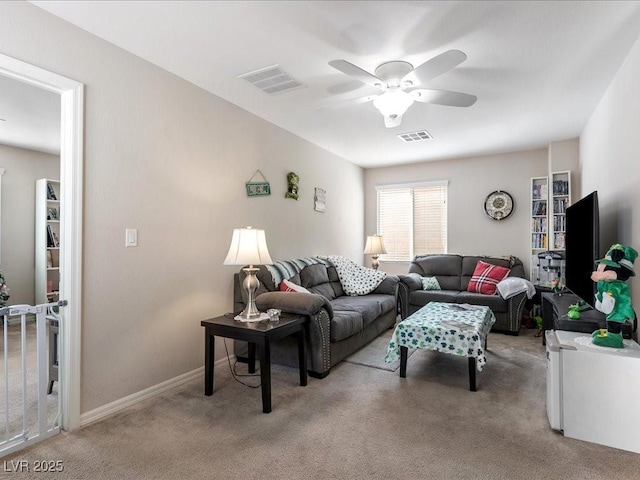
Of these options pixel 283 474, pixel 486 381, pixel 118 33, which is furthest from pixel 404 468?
pixel 118 33

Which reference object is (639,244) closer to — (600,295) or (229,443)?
(600,295)

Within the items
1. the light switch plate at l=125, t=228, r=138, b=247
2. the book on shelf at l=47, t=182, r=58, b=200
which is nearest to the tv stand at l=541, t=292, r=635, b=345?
the light switch plate at l=125, t=228, r=138, b=247

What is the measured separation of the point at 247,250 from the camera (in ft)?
8.61

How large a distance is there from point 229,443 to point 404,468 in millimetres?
947

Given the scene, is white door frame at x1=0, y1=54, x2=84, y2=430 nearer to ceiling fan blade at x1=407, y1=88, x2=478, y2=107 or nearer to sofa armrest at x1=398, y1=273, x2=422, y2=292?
ceiling fan blade at x1=407, y1=88, x2=478, y2=107

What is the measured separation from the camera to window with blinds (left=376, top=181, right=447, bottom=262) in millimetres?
5766

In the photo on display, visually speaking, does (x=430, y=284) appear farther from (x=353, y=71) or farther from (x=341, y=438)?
(x=353, y=71)

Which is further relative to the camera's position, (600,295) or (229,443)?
(600,295)

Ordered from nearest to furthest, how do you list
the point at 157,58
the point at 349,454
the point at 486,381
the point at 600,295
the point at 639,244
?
the point at 349,454, the point at 600,295, the point at 639,244, the point at 157,58, the point at 486,381

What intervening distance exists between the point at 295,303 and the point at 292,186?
5.89 feet

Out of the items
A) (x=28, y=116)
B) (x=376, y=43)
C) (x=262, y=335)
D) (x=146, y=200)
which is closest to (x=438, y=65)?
(x=376, y=43)

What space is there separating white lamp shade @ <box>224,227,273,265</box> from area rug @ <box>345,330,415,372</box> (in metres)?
1.36

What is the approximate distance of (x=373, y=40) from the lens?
2.32 metres

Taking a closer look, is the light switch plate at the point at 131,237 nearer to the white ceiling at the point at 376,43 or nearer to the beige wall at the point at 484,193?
the white ceiling at the point at 376,43
